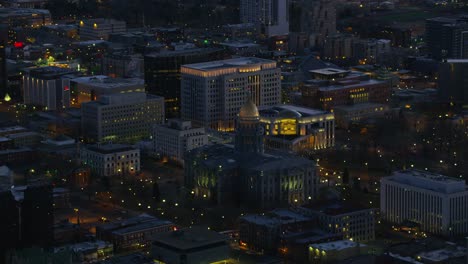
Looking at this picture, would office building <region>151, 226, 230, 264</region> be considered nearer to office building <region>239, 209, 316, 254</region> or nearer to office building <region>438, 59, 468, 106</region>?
office building <region>239, 209, 316, 254</region>

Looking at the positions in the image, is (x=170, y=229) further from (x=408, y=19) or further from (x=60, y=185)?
(x=408, y=19)

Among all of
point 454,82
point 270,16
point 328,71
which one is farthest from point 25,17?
point 454,82

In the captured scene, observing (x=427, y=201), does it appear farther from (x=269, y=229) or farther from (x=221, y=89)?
(x=221, y=89)

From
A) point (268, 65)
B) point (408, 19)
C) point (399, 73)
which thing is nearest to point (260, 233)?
point (268, 65)

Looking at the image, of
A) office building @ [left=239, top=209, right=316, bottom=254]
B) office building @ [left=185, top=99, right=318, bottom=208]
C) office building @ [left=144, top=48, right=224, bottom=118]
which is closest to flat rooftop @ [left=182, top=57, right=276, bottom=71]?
office building @ [left=144, top=48, right=224, bottom=118]

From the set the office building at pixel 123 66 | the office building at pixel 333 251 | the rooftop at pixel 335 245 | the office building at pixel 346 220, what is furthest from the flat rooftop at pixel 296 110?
the office building at pixel 333 251

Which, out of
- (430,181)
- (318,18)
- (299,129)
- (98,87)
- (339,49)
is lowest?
(299,129)
